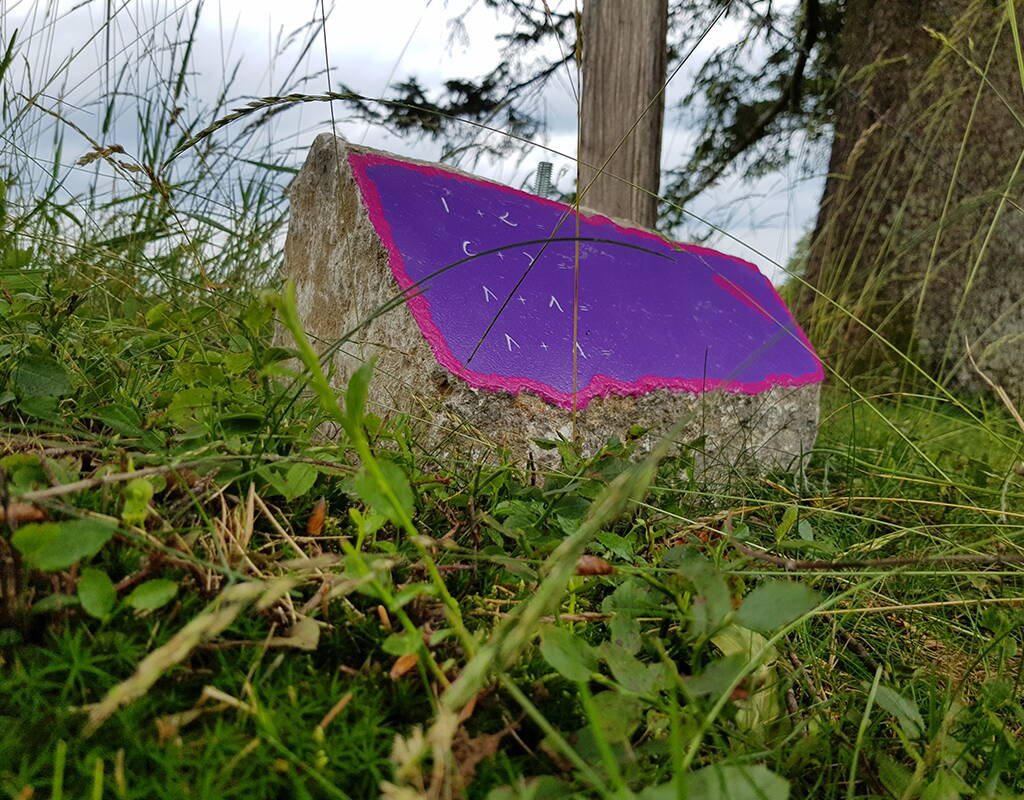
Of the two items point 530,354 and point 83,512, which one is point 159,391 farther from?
point 530,354

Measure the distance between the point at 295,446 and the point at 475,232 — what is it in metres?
0.90

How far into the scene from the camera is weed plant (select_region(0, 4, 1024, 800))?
602 mm

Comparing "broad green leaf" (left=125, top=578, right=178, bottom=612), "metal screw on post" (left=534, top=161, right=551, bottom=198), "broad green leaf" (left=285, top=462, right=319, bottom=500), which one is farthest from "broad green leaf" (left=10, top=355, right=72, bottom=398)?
"metal screw on post" (left=534, top=161, right=551, bottom=198)

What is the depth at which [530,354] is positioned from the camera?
1669mm

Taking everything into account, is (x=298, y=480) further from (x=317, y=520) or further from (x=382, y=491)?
(x=382, y=491)

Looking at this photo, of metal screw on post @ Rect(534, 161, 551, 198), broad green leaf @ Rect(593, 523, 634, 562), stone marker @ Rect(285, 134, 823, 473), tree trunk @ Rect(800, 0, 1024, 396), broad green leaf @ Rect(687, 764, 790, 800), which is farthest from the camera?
tree trunk @ Rect(800, 0, 1024, 396)

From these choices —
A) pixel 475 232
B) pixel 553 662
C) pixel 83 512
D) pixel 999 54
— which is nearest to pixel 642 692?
pixel 553 662

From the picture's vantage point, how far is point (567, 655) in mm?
692

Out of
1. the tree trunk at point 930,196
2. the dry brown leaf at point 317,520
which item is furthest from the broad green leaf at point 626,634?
the tree trunk at point 930,196

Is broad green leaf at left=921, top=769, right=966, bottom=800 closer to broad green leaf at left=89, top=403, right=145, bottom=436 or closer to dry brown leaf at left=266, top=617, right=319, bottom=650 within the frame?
dry brown leaf at left=266, top=617, right=319, bottom=650

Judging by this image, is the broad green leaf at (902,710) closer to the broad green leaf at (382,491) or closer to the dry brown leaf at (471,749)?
the dry brown leaf at (471,749)

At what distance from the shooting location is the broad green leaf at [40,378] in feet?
3.41

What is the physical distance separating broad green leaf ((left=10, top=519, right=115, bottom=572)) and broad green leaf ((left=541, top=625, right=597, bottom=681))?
15.3 inches

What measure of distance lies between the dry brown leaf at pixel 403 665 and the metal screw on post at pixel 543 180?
175 cm
